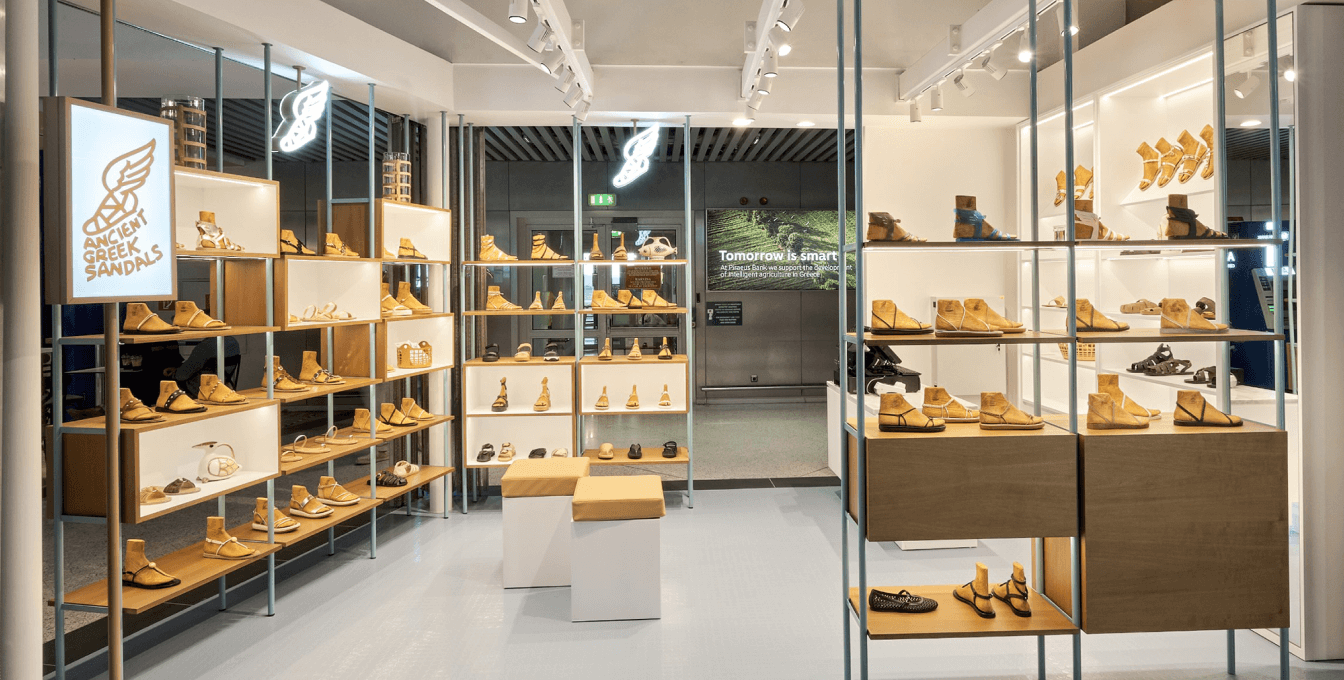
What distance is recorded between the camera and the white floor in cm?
335

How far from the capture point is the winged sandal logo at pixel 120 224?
2.45 m

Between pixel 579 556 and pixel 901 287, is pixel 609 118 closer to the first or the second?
pixel 901 287

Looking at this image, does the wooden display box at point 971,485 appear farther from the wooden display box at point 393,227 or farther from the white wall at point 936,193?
the wooden display box at point 393,227

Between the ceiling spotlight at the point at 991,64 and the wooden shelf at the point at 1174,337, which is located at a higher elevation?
the ceiling spotlight at the point at 991,64

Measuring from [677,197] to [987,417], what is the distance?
8.18m

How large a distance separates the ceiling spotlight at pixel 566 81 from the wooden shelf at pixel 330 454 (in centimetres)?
254

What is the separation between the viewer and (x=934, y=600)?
310 cm

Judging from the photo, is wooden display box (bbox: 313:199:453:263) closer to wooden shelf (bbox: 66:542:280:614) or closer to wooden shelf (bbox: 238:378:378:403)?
wooden shelf (bbox: 238:378:378:403)

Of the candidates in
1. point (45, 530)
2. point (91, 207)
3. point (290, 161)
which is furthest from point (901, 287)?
point (290, 161)

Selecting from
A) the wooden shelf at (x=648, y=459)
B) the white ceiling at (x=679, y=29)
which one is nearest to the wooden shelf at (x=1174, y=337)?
the white ceiling at (x=679, y=29)

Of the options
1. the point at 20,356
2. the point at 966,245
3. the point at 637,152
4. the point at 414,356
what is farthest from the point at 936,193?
the point at 20,356

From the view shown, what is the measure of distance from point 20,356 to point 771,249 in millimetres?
9440

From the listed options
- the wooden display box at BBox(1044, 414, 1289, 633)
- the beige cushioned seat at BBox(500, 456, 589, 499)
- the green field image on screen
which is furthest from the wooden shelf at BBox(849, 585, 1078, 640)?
the green field image on screen

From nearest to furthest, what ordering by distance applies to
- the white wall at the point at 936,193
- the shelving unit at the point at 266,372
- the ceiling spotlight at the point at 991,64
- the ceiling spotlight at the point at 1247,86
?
the shelving unit at the point at 266,372 → the ceiling spotlight at the point at 1247,86 → the ceiling spotlight at the point at 991,64 → the white wall at the point at 936,193
